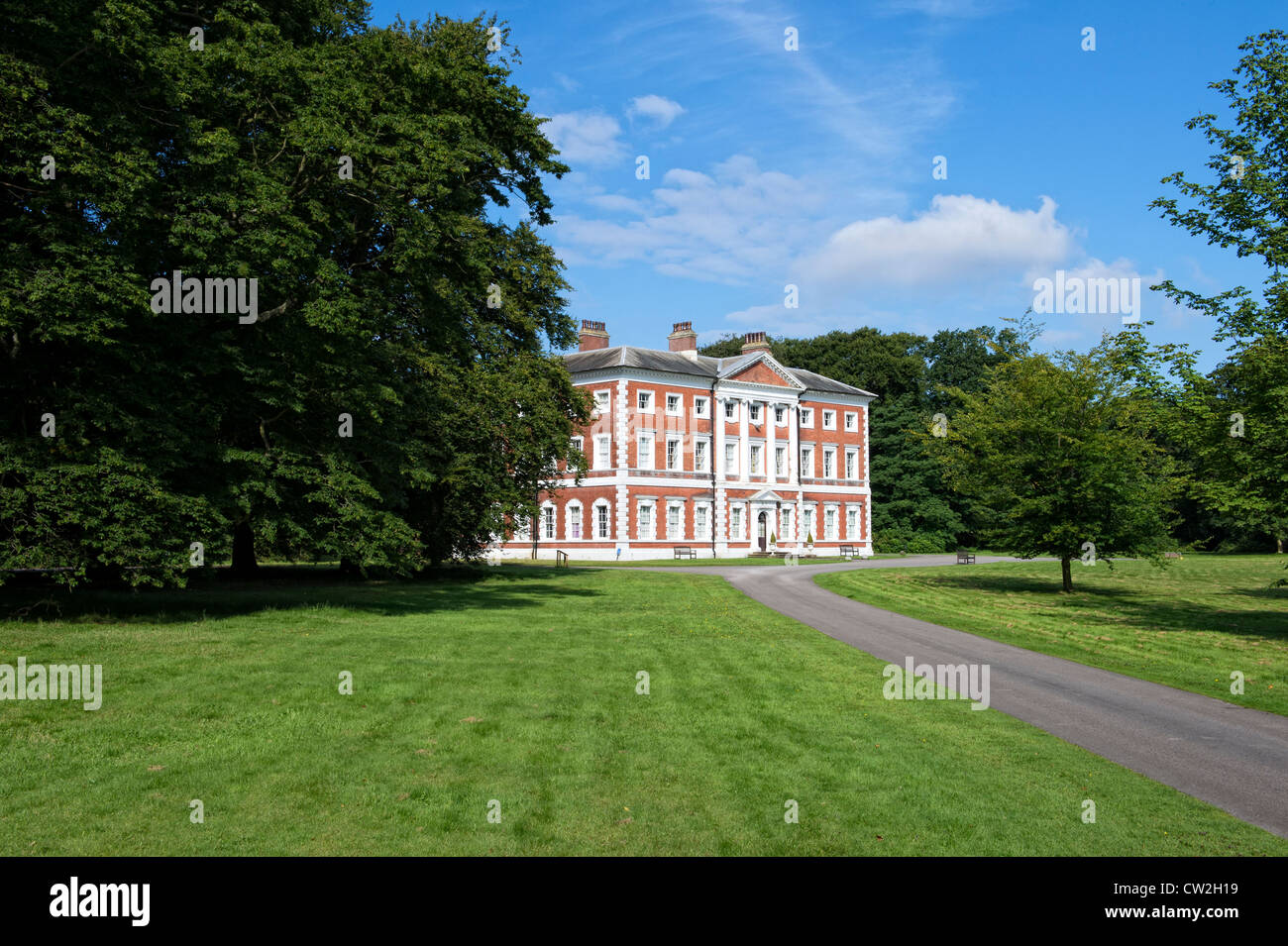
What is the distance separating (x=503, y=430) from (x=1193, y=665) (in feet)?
73.8

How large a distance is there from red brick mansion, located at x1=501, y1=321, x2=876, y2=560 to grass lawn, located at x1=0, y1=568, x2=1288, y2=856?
42574 millimetres

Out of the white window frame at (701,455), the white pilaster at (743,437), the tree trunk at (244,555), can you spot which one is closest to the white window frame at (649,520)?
the white window frame at (701,455)

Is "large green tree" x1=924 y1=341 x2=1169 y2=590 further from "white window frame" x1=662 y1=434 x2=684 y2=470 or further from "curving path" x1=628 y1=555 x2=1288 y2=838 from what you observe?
"white window frame" x1=662 y1=434 x2=684 y2=470

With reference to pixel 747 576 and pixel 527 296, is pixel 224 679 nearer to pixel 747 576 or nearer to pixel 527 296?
pixel 527 296

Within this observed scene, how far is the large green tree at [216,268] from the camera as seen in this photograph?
16.0m

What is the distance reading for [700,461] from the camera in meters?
63.3

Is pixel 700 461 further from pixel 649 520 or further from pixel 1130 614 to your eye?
pixel 1130 614

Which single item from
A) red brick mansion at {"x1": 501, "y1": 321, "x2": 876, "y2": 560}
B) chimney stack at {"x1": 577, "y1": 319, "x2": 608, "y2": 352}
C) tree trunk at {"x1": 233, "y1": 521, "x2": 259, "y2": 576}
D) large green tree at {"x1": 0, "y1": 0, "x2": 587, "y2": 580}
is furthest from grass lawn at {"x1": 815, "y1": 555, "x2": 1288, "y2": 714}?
chimney stack at {"x1": 577, "y1": 319, "x2": 608, "y2": 352}

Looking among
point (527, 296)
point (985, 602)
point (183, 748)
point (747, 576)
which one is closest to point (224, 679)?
point (183, 748)

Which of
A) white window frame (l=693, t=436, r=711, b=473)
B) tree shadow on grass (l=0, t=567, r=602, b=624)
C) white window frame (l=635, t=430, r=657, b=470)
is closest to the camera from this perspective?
tree shadow on grass (l=0, t=567, r=602, b=624)

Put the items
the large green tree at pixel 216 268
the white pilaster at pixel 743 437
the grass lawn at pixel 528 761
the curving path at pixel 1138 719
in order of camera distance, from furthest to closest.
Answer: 1. the white pilaster at pixel 743 437
2. the large green tree at pixel 216 268
3. the curving path at pixel 1138 719
4. the grass lawn at pixel 528 761

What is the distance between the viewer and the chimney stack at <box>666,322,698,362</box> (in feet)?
222

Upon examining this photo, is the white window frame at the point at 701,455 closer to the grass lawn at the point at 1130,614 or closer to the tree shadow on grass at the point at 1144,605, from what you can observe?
the grass lawn at the point at 1130,614

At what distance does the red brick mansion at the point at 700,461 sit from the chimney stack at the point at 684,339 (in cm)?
11
